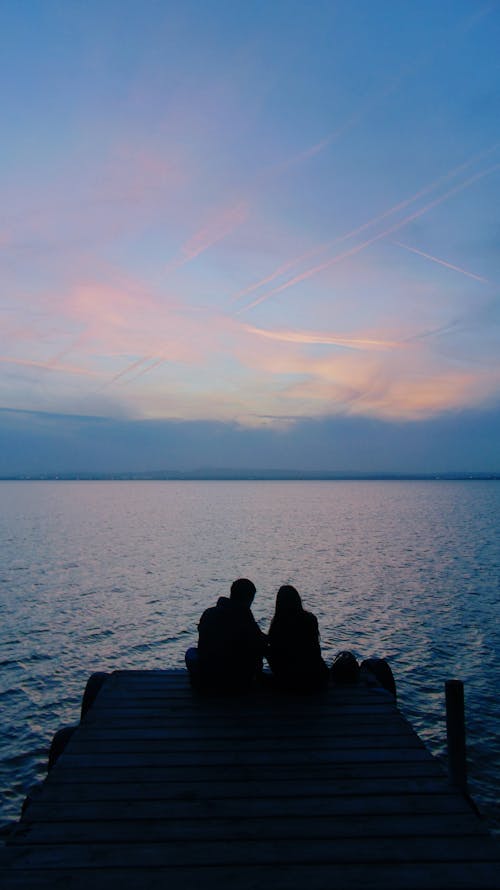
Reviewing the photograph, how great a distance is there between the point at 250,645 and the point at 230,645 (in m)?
0.31

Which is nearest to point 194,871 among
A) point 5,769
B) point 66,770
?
point 66,770

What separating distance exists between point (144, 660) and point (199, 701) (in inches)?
482

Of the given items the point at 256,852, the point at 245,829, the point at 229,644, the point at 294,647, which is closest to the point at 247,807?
the point at 245,829

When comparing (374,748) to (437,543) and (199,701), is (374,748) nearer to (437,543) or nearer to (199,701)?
(199,701)

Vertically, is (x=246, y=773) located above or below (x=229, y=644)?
below

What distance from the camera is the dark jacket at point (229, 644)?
9.03m

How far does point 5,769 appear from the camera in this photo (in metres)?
13.1

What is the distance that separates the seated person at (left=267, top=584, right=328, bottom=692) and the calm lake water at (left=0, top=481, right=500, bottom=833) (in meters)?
5.37

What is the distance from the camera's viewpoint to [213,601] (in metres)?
30.8

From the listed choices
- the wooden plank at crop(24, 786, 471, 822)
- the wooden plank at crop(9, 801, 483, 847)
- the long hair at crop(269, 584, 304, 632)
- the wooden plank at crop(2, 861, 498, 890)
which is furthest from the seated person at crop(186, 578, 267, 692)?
the wooden plank at crop(2, 861, 498, 890)

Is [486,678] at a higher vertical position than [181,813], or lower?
lower

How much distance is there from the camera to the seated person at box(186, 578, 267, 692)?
903 cm

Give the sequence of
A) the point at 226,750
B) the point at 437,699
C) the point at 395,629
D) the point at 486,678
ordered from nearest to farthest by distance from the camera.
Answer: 1. the point at 226,750
2. the point at 437,699
3. the point at 486,678
4. the point at 395,629

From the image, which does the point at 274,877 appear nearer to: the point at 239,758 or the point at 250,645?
the point at 239,758
